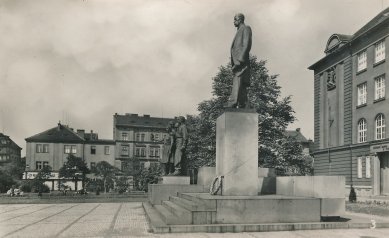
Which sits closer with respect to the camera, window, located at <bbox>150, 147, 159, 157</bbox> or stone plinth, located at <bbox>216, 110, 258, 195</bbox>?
stone plinth, located at <bbox>216, 110, 258, 195</bbox>

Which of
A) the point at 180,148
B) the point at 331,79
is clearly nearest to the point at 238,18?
the point at 180,148

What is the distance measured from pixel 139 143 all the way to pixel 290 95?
190 ft

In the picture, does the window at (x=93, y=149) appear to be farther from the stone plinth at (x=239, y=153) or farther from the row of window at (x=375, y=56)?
the stone plinth at (x=239, y=153)

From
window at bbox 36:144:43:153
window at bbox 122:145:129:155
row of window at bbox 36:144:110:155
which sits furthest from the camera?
window at bbox 122:145:129:155

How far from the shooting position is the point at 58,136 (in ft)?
267

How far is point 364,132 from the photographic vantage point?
37.4m

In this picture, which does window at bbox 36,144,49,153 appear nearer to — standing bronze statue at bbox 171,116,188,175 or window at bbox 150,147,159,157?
window at bbox 150,147,159,157

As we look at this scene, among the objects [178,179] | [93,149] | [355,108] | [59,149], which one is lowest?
[178,179]

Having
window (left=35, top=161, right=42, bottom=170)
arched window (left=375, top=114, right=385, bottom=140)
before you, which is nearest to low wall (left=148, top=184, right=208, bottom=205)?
arched window (left=375, top=114, right=385, bottom=140)

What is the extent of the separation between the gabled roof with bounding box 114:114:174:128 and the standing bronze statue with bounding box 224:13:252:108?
7812cm

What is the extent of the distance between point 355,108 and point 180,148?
24.5 m

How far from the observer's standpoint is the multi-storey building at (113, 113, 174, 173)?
88812 millimetres

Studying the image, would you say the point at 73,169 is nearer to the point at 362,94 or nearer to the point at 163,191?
the point at 362,94

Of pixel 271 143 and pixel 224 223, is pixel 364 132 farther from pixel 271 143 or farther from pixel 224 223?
pixel 224 223
